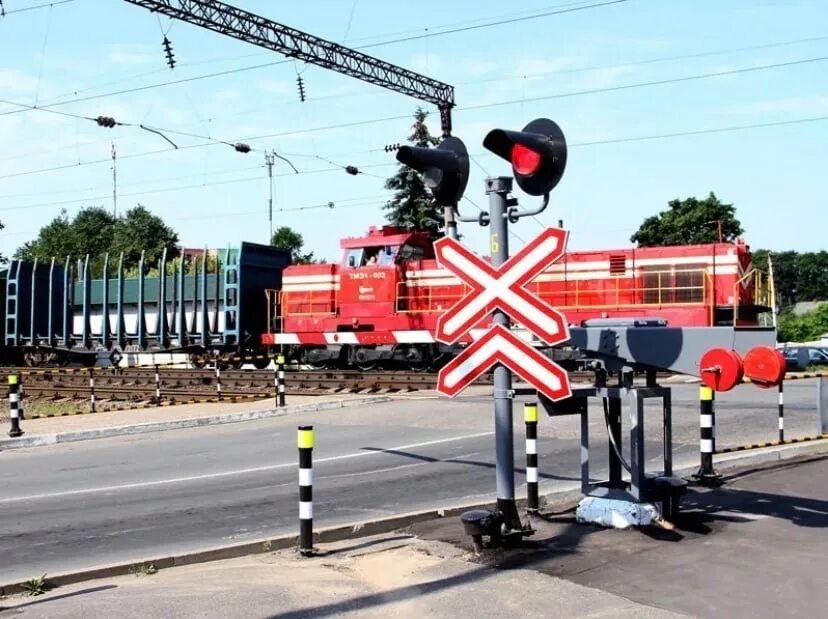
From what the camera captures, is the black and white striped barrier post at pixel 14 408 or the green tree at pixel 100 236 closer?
the black and white striped barrier post at pixel 14 408

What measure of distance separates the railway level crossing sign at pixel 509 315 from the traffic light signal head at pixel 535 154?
0.55 meters

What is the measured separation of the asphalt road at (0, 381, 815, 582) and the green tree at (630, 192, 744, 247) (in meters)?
50.6

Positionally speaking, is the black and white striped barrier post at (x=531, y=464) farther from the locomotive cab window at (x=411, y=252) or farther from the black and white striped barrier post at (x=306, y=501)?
the locomotive cab window at (x=411, y=252)

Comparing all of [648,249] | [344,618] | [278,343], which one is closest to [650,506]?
[344,618]

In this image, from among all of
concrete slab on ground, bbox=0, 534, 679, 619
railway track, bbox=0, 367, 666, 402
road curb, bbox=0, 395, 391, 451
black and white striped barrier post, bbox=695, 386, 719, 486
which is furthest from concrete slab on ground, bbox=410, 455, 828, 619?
railway track, bbox=0, 367, 666, 402

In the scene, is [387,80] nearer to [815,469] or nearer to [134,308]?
[134,308]

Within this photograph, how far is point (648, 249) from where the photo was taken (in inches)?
899

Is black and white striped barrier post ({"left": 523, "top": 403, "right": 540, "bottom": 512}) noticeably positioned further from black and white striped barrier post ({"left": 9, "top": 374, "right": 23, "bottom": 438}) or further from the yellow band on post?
black and white striped barrier post ({"left": 9, "top": 374, "right": 23, "bottom": 438})

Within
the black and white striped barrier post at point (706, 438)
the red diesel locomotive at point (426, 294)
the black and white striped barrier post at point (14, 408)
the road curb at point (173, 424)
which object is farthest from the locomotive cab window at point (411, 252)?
the black and white striped barrier post at point (706, 438)

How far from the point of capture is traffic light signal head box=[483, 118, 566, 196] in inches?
262

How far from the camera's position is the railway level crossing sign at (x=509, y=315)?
20.5 ft

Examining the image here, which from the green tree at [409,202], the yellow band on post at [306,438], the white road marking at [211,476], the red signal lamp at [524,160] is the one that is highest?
the green tree at [409,202]

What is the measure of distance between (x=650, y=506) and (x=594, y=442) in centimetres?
622

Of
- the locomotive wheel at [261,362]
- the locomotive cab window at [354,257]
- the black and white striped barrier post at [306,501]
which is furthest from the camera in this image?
the locomotive wheel at [261,362]
